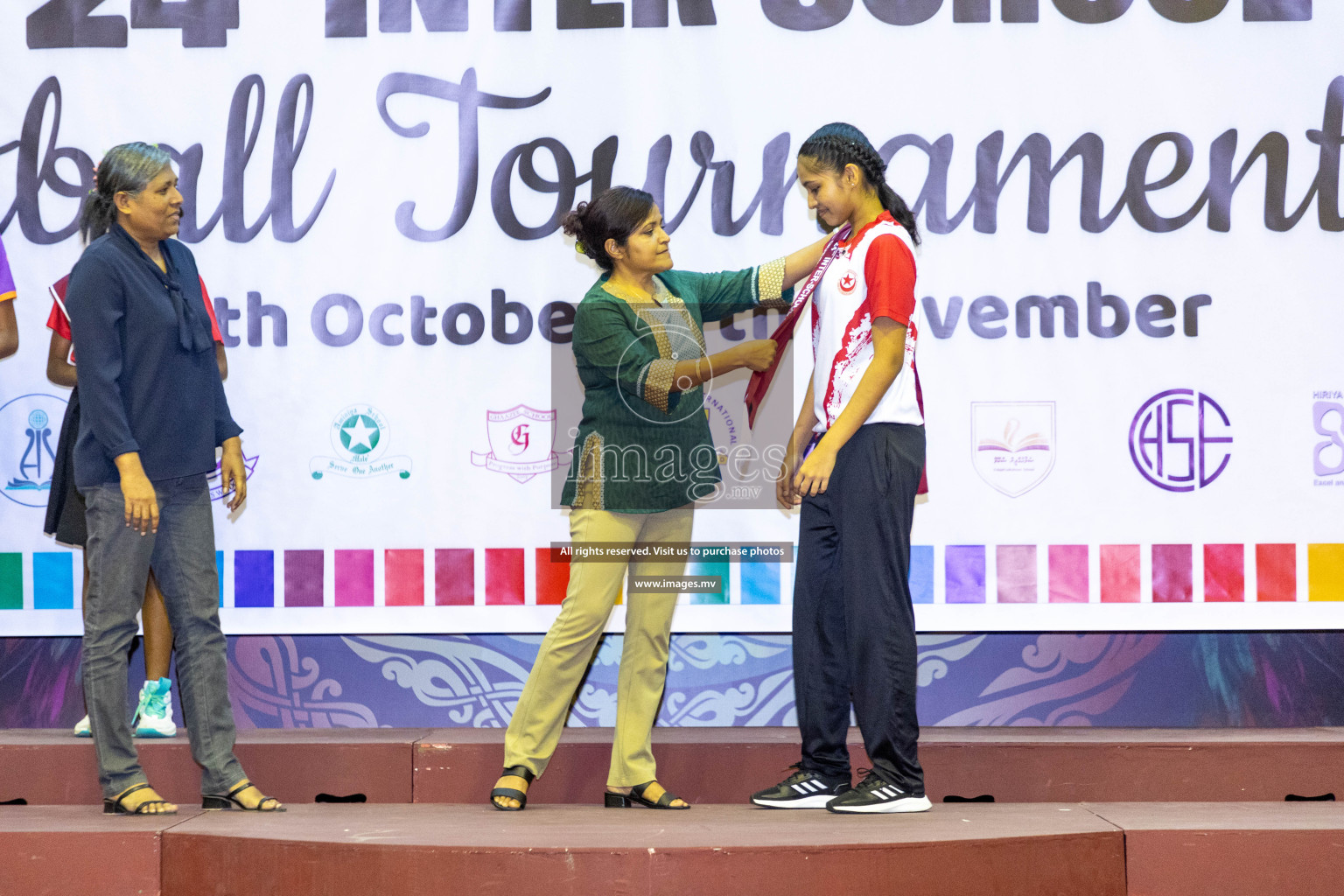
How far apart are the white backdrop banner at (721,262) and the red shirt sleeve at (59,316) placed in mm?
174

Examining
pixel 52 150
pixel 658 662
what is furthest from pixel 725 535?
pixel 52 150

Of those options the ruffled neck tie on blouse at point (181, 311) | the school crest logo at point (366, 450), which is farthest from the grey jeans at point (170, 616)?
the school crest logo at point (366, 450)

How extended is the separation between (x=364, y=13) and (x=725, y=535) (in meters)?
1.89

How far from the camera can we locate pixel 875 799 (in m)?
2.81

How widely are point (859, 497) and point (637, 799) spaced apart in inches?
36.3

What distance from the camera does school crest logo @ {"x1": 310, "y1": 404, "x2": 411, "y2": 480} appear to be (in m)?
3.77

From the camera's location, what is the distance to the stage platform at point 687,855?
97.0 inches

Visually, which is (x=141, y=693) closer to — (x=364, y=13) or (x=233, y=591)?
(x=233, y=591)

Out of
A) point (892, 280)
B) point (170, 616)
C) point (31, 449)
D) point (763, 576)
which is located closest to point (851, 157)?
point (892, 280)

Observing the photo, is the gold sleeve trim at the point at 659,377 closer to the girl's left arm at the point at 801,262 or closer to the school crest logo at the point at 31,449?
the girl's left arm at the point at 801,262

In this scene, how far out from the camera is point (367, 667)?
150 inches

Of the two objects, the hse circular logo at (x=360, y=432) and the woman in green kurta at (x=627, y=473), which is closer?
the woman in green kurta at (x=627, y=473)

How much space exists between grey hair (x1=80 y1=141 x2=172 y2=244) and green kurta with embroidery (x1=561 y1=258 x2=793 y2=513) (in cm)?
102

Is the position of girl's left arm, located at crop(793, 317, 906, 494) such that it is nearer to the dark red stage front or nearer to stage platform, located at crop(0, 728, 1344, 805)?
the dark red stage front
